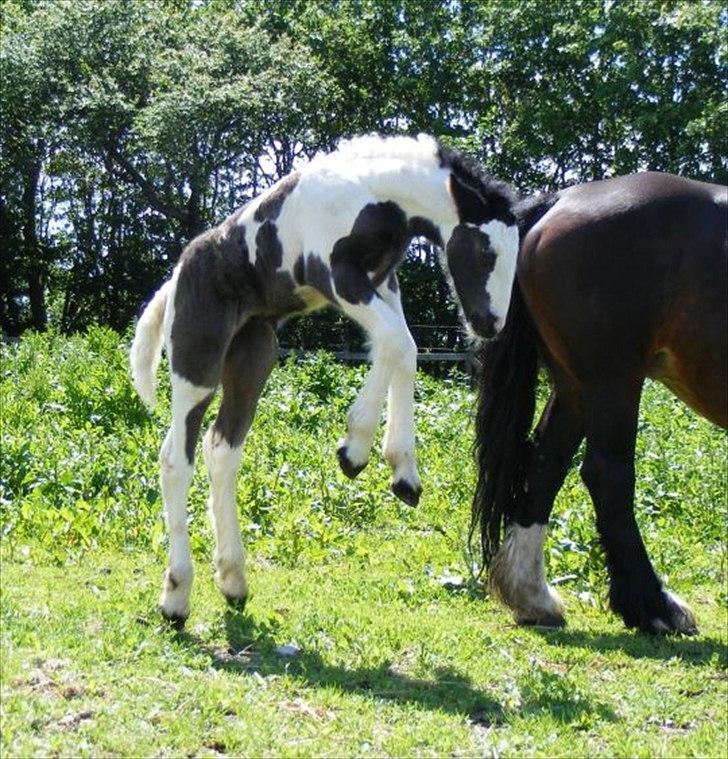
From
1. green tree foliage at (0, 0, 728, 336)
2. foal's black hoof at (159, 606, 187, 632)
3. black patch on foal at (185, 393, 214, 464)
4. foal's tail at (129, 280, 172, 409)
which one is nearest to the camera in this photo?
foal's black hoof at (159, 606, 187, 632)

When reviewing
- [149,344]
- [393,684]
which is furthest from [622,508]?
[149,344]

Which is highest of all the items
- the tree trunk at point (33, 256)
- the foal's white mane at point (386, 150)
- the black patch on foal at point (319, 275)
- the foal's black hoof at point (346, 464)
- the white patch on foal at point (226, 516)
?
the tree trunk at point (33, 256)

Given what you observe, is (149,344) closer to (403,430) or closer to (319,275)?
(319,275)

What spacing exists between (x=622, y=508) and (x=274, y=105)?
25306 millimetres

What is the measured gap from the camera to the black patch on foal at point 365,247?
4.70 metres

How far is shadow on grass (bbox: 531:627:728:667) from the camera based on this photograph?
17.1ft

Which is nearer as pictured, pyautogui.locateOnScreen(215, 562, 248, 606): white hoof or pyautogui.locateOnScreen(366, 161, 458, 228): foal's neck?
pyautogui.locateOnScreen(366, 161, 458, 228): foal's neck

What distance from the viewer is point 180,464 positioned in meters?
5.33

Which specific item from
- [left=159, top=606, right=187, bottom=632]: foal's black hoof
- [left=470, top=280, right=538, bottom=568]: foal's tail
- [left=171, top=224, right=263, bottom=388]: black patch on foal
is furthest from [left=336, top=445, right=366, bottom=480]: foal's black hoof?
[left=470, top=280, right=538, bottom=568]: foal's tail

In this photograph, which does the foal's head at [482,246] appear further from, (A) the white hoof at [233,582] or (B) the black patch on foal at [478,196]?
(A) the white hoof at [233,582]

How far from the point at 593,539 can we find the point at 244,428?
256cm

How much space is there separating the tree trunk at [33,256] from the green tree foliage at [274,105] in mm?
→ 61

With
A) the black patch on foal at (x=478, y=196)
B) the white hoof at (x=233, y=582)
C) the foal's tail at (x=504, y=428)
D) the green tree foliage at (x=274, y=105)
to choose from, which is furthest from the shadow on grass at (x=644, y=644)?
the green tree foliage at (x=274, y=105)

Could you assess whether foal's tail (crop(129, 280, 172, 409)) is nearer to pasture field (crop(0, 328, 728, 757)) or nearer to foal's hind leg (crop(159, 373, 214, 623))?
foal's hind leg (crop(159, 373, 214, 623))
